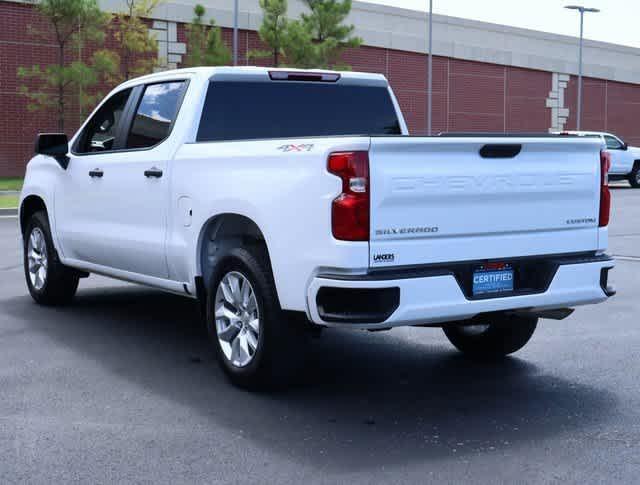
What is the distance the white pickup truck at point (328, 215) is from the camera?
204 inches

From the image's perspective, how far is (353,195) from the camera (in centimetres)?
512

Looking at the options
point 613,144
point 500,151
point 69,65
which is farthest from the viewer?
point 69,65

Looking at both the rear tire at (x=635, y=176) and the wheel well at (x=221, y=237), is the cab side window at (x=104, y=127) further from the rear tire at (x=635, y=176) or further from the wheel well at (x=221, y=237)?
the rear tire at (x=635, y=176)

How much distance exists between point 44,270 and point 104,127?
65.6 inches

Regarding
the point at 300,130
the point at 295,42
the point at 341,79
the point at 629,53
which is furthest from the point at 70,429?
the point at 629,53

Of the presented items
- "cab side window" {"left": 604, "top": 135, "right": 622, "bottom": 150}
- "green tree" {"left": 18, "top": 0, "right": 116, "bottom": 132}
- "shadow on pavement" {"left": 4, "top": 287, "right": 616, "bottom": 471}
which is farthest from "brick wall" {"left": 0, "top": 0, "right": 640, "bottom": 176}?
"shadow on pavement" {"left": 4, "top": 287, "right": 616, "bottom": 471}

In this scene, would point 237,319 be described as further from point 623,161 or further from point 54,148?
point 623,161

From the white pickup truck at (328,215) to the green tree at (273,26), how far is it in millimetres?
27929

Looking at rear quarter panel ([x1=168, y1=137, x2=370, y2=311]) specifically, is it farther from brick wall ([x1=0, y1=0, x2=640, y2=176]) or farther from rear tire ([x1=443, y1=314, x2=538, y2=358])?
brick wall ([x1=0, y1=0, x2=640, y2=176])

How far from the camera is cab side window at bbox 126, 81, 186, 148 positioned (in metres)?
7.13

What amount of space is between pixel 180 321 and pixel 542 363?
316cm

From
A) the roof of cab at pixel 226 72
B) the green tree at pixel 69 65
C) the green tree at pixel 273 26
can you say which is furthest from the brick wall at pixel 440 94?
the roof of cab at pixel 226 72

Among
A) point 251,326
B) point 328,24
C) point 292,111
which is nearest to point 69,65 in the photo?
point 328,24

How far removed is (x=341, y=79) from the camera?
761 centimetres
